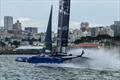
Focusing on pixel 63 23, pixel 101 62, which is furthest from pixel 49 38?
pixel 101 62

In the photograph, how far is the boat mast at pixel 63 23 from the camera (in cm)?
8019

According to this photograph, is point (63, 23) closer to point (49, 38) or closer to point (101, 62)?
point (49, 38)

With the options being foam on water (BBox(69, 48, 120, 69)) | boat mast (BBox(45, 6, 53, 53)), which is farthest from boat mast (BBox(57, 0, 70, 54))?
foam on water (BBox(69, 48, 120, 69))

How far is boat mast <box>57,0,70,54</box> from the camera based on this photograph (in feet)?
263

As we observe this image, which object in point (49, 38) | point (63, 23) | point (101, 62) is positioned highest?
point (63, 23)

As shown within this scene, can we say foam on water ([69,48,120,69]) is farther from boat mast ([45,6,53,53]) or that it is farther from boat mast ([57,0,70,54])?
boat mast ([45,6,53,53])

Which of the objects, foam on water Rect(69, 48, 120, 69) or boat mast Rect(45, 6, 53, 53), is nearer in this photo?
foam on water Rect(69, 48, 120, 69)

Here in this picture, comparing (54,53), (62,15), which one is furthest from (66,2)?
(54,53)

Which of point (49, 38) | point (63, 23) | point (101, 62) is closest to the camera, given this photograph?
point (101, 62)

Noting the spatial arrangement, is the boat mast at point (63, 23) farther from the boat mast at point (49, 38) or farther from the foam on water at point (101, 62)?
the foam on water at point (101, 62)

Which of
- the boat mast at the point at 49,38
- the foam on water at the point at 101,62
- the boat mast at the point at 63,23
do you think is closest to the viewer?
the foam on water at the point at 101,62

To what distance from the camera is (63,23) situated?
3172 inches

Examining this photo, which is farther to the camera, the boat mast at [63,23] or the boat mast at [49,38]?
the boat mast at [63,23]

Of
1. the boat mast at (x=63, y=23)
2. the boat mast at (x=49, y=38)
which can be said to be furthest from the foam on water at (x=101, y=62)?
the boat mast at (x=49, y=38)
